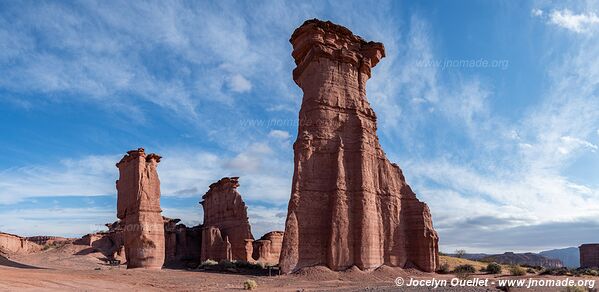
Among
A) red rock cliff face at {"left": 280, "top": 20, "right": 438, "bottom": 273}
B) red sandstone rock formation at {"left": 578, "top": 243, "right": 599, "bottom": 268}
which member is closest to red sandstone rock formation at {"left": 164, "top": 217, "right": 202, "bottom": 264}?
red rock cliff face at {"left": 280, "top": 20, "right": 438, "bottom": 273}

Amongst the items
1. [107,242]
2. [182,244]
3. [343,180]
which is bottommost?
[182,244]

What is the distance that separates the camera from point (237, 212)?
46750 mm

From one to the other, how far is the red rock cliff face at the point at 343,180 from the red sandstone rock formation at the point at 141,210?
1012 cm

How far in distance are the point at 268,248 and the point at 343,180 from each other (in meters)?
28.2

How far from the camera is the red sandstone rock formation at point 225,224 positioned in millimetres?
43875

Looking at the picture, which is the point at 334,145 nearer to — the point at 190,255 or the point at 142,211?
the point at 142,211

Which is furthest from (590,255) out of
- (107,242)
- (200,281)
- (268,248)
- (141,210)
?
(107,242)

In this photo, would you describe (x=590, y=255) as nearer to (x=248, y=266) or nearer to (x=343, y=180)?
(x=248, y=266)

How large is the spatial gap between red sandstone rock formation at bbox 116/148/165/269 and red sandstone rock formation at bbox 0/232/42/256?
1079 inches

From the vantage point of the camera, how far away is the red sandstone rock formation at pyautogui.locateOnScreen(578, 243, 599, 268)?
5856 centimetres

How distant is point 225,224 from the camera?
47.6m

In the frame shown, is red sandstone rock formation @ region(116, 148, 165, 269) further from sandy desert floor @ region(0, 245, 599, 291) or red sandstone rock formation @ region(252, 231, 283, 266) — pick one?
red sandstone rock formation @ region(252, 231, 283, 266)

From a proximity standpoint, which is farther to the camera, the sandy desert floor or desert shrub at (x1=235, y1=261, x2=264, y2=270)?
desert shrub at (x1=235, y1=261, x2=264, y2=270)

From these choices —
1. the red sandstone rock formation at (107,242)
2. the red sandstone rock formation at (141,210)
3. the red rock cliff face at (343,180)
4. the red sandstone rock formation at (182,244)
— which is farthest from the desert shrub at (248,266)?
the red sandstone rock formation at (107,242)
